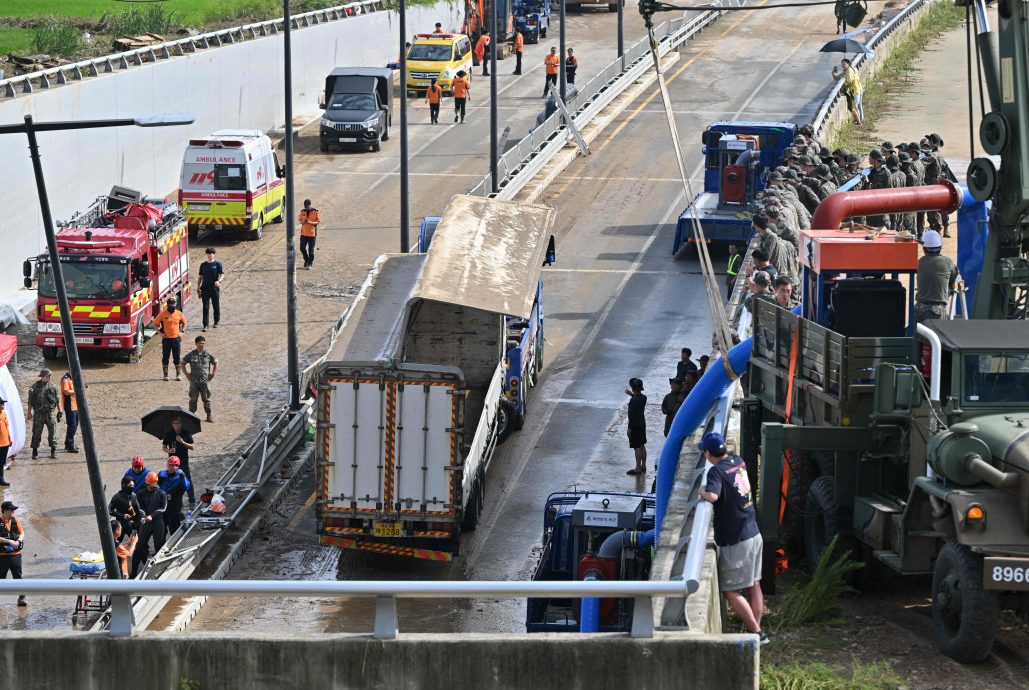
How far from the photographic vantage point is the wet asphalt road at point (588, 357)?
20.1 meters

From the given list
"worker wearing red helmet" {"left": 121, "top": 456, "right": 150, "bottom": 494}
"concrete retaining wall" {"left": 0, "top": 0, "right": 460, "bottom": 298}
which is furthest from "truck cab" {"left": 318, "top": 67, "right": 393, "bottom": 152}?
"worker wearing red helmet" {"left": 121, "top": 456, "right": 150, "bottom": 494}

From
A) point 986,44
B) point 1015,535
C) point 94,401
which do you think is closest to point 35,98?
point 94,401

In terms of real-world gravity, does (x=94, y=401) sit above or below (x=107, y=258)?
below

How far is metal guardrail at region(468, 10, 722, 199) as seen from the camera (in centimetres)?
4584

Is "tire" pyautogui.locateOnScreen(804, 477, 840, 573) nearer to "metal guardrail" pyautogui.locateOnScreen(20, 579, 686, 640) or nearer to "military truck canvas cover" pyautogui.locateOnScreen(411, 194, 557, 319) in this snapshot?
"metal guardrail" pyautogui.locateOnScreen(20, 579, 686, 640)

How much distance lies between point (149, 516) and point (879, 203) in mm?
9779

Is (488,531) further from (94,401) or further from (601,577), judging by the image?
(94,401)

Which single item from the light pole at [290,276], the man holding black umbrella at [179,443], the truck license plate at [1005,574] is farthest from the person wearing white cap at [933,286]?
the light pole at [290,276]

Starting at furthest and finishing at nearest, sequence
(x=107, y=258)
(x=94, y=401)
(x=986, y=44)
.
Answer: (x=107, y=258), (x=94, y=401), (x=986, y=44)

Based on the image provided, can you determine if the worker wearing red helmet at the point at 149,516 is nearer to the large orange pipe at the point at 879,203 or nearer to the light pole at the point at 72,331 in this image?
the light pole at the point at 72,331

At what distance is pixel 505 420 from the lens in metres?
27.3

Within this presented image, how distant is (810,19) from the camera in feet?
267

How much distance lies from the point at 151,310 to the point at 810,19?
54370 millimetres

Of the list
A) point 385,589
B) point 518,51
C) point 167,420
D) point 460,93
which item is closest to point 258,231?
point 460,93
